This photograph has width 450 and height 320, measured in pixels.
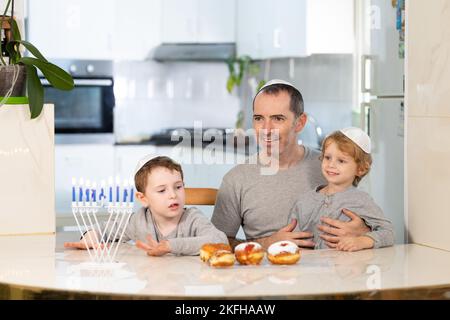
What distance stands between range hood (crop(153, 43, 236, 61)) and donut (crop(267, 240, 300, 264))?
354 centimetres

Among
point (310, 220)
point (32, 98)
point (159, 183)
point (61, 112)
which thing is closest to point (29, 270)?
point (159, 183)

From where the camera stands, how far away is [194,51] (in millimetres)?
5445

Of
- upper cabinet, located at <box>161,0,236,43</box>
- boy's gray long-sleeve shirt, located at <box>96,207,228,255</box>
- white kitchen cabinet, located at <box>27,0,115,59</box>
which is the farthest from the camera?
upper cabinet, located at <box>161,0,236,43</box>

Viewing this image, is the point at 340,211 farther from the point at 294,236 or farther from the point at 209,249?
the point at 209,249

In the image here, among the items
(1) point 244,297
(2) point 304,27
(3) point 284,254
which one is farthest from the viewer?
(2) point 304,27

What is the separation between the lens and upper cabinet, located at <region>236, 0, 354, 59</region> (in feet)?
16.2

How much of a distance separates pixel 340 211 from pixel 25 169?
2.87 feet

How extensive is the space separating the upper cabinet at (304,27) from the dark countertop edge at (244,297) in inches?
131

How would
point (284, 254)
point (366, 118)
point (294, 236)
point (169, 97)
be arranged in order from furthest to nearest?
point (169, 97) < point (366, 118) < point (294, 236) < point (284, 254)

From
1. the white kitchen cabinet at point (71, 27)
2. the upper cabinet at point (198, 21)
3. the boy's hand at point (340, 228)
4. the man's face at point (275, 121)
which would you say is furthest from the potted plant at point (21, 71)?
the upper cabinet at point (198, 21)

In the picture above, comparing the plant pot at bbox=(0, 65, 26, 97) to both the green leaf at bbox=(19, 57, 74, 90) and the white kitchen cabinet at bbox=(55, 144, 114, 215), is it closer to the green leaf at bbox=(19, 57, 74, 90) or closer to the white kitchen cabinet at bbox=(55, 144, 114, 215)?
the green leaf at bbox=(19, 57, 74, 90)

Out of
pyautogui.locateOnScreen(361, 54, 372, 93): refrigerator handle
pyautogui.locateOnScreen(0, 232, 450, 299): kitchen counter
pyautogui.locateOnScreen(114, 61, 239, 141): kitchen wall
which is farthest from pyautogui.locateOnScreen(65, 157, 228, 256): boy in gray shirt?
pyautogui.locateOnScreen(114, 61, 239, 141): kitchen wall

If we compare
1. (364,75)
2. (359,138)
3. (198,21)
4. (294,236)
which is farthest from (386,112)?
(294,236)
